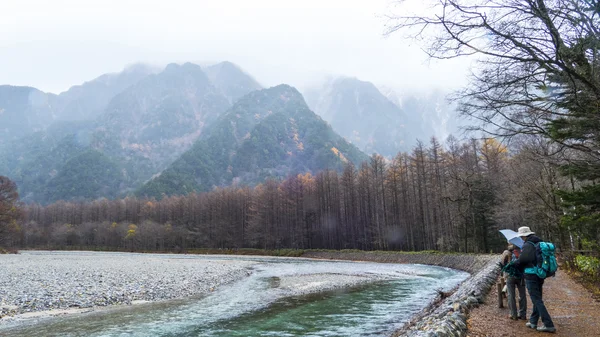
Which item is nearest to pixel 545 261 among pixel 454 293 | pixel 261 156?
pixel 454 293

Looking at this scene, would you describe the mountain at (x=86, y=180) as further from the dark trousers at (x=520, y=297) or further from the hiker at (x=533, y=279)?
the hiker at (x=533, y=279)

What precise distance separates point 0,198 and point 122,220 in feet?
154

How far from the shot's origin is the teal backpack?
20.5 feet

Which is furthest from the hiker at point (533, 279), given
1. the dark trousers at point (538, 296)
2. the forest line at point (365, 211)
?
the forest line at point (365, 211)

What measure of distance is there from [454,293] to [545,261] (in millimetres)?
8388

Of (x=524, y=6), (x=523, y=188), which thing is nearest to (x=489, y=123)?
(x=524, y=6)

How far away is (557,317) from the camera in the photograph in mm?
7871

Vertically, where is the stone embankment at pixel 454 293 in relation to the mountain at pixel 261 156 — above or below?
below

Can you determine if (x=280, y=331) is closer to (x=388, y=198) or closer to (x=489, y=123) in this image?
(x=489, y=123)

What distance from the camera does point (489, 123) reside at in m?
7.46

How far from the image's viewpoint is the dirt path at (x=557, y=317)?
656 cm

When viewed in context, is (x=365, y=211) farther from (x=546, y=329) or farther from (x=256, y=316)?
(x=546, y=329)

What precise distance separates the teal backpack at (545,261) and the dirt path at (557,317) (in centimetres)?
116

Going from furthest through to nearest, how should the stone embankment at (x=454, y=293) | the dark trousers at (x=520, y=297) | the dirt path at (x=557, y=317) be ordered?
1. the dark trousers at (x=520, y=297)
2. the stone embankment at (x=454, y=293)
3. the dirt path at (x=557, y=317)
